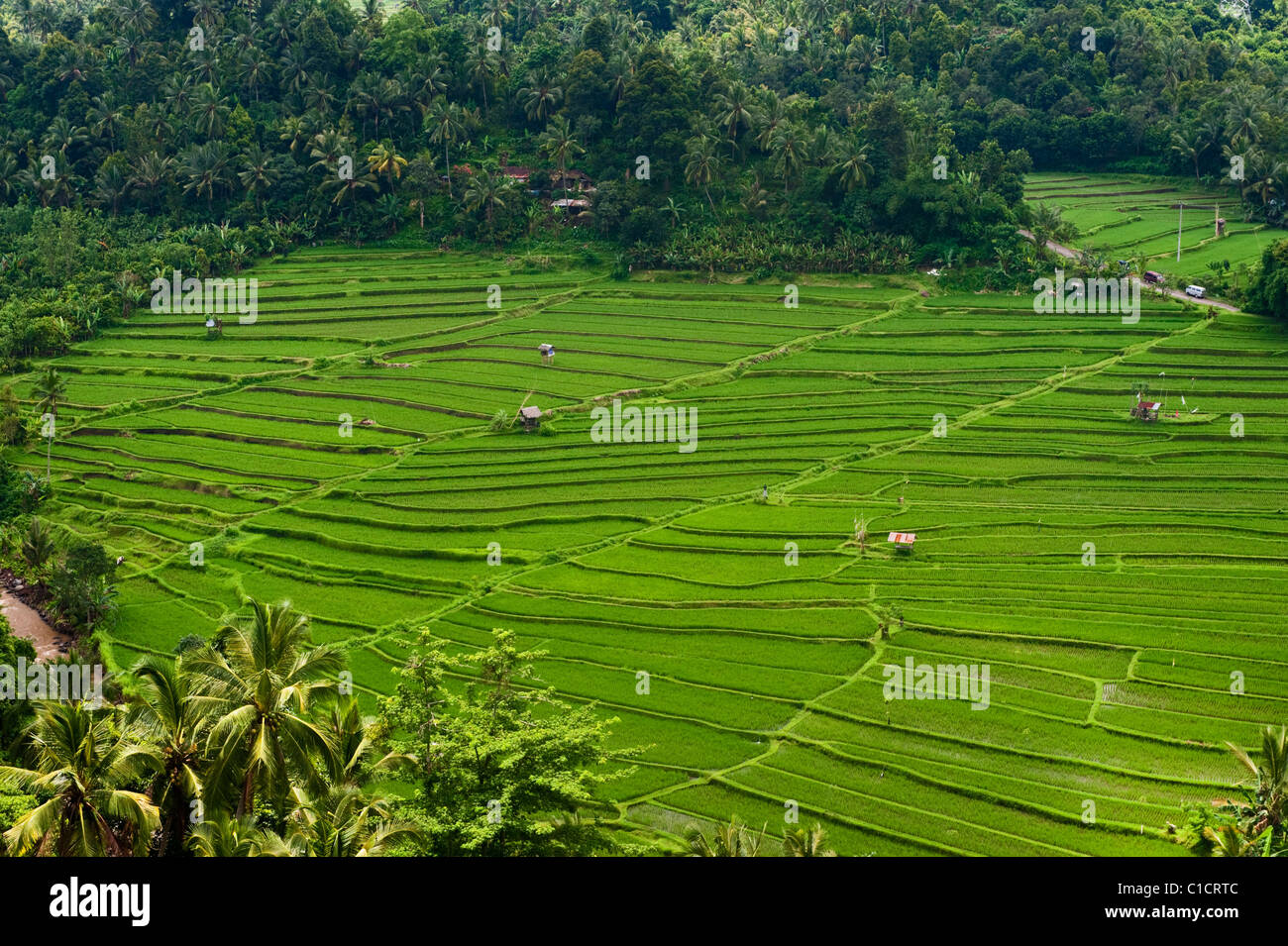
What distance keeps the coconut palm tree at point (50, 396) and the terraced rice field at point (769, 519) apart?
754 millimetres

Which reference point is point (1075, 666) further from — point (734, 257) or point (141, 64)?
point (141, 64)

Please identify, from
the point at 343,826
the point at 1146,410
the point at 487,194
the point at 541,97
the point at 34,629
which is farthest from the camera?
the point at 541,97

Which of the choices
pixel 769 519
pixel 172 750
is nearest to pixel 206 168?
pixel 769 519

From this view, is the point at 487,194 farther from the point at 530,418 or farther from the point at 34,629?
the point at 34,629

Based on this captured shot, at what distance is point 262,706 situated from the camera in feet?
67.8

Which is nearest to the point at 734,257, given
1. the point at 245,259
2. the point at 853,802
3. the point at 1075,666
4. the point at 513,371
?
the point at 513,371

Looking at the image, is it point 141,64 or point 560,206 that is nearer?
point 560,206

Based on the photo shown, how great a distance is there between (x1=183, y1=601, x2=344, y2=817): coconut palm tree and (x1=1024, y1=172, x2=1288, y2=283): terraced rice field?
171 feet

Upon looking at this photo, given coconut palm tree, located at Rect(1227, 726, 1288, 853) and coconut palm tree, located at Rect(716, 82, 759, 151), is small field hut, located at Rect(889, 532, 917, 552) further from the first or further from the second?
coconut palm tree, located at Rect(716, 82, 759, 151)

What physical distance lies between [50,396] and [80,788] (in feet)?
127

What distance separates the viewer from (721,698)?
107 ft

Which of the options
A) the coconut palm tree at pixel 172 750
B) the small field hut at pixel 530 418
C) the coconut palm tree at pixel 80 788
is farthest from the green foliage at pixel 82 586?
the coconut palm tree at pixel 172 750

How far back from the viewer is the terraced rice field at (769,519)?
1164 inches

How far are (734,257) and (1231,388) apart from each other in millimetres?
26049
